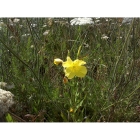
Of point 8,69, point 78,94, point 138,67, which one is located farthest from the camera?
point 8,69

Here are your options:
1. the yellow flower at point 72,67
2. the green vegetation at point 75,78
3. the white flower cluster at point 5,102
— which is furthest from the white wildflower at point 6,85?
the yellow flower at point 72,67

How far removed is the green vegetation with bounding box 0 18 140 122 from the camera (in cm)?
130

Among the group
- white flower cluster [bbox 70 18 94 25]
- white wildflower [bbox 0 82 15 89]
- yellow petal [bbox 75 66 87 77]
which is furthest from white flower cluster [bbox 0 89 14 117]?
white flower cluster [bbox 70 18 94 25]

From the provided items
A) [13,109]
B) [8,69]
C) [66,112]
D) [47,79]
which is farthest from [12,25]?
[66,112]

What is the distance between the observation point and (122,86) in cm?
134

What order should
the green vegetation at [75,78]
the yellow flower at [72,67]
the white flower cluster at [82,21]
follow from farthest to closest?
the white flower cluster at [82,21], the green vegetation at [75,78], the yellow flower at [72,67]

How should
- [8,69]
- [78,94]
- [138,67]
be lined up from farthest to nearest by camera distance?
[8,69] < [138,67] < [78,94]

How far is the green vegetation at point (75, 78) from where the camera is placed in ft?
4.27

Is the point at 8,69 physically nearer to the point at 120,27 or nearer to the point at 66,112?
the point at 66,112

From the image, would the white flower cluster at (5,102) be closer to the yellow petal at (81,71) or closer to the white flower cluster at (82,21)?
the yellow petal at (81,71)

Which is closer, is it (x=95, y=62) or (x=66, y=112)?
(x=66, y=112)

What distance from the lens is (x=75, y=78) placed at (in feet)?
4.10

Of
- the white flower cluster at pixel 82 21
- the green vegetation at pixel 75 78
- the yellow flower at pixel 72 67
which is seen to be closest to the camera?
the yellow flower at pixel 72 67
